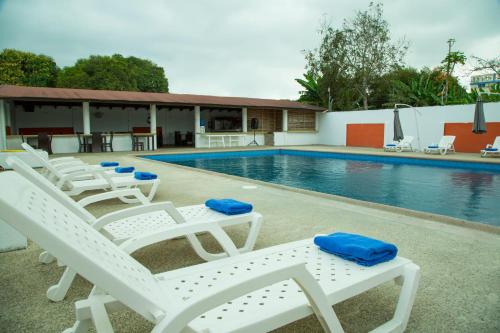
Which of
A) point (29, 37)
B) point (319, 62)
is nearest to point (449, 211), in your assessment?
point (319, 62)

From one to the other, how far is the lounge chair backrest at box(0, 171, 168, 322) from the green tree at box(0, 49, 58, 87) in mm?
41206

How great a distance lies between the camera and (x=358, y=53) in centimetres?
2747

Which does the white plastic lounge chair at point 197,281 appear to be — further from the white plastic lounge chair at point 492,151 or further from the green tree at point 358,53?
the green tree at point 358,53

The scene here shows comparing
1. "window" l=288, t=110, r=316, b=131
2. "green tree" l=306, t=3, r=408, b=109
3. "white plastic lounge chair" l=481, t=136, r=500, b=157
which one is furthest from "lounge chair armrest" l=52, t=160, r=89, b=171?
"green tree" l=306, t=3, r=408, b=109

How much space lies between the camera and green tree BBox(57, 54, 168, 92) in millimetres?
36250

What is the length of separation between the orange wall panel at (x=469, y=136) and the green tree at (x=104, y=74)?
32.4m

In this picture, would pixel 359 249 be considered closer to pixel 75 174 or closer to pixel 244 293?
pixel 244 293

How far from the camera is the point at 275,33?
25125mm

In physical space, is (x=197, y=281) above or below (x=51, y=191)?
below

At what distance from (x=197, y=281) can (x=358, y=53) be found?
94.9 ft

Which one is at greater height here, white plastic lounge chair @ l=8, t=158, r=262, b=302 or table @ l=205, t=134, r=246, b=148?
table @ l=205, t=134, r=246, b=148

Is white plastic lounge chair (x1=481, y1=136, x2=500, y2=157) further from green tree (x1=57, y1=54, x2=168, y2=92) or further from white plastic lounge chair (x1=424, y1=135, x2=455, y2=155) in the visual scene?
green tree (x1=57, y1=54, x2=168, y2=92)

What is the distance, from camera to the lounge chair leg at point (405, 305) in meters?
1.85

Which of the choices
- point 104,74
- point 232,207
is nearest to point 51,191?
point 232,207
